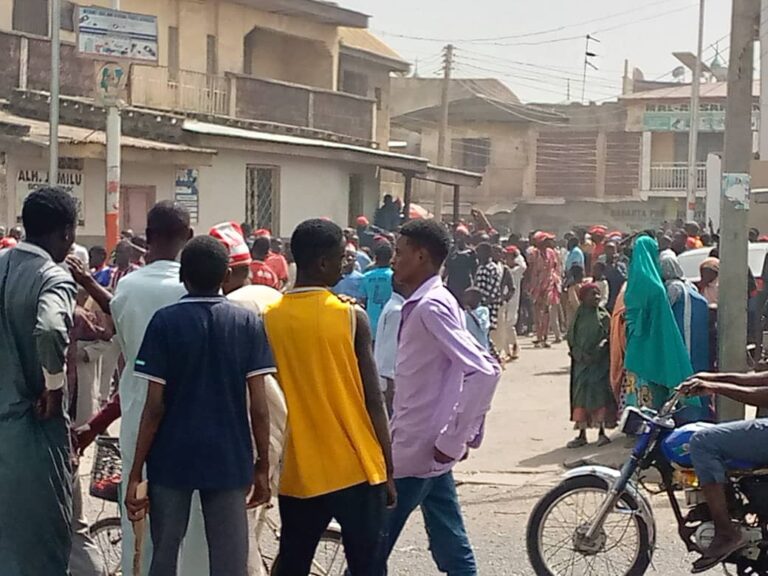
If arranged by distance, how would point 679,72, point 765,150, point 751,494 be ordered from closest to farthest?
point 751,494, point 765,150, point 679,72

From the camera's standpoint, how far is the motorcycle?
222 inches

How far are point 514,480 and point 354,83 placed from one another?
84.1 feet

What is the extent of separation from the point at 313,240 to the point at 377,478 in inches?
35.2

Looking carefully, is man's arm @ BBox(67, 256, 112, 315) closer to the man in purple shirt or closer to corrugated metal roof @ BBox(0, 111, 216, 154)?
the man in purple shirt

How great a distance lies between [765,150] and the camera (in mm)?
15367

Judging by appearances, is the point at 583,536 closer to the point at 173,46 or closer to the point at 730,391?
the point at 730,391

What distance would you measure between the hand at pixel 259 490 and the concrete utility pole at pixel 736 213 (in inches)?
188

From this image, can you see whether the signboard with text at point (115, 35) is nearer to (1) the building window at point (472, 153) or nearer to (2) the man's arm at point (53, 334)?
(2) the man's arm at point (53, 334)

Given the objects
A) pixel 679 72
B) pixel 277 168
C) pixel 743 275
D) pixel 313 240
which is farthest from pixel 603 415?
pixel 679 72

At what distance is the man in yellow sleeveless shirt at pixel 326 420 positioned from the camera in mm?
4398

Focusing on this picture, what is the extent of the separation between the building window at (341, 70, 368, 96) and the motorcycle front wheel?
27776 millimetres

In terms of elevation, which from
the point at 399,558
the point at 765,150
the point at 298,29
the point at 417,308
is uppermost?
the point at 298,29

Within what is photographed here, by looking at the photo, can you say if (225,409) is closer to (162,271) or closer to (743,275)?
(162,271)

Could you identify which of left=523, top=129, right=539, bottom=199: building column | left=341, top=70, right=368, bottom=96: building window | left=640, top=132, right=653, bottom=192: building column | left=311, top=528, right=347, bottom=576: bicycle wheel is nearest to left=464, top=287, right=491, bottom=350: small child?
Answer: left=311, top=528, right=347, bottom=576: bicycle wheel
